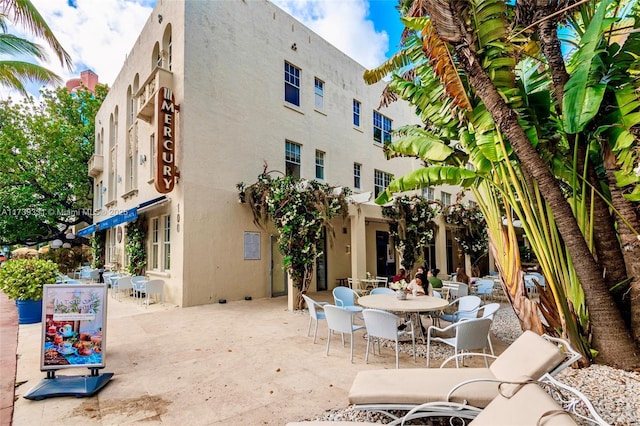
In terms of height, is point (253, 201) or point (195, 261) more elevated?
point (253, 201)

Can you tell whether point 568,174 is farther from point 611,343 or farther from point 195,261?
point 195,261

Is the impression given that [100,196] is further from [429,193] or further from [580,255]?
[580,255]

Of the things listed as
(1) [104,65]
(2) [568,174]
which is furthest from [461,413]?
(1) [104,65]

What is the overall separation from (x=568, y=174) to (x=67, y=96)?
96.3 ft

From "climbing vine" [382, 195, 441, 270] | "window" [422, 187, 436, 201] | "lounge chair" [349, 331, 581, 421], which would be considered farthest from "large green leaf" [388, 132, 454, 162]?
"window" [422, 187, 436, 201]

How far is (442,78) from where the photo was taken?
4977 millimetres

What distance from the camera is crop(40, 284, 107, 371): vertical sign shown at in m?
4.68

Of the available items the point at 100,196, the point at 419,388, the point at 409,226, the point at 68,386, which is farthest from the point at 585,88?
the point at 100,196

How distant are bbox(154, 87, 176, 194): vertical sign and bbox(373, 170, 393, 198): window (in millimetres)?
10715

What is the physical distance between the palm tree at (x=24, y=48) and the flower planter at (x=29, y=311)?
21.6 ft

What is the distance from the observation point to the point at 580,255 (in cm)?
414

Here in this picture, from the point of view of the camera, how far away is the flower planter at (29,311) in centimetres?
840

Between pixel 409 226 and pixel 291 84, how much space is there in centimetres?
776

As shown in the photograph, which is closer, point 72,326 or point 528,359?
point 528,359
